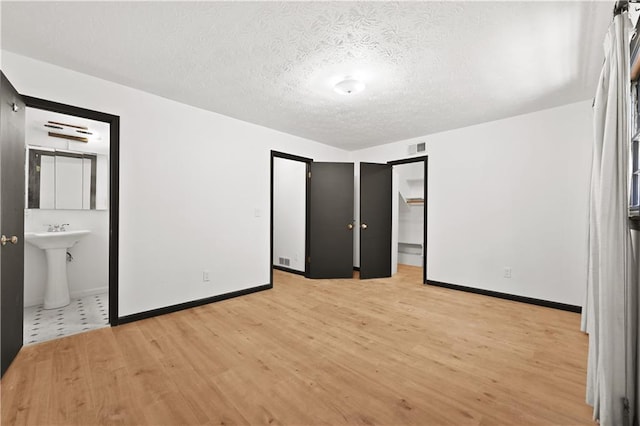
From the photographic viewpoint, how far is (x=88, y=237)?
12.4ft

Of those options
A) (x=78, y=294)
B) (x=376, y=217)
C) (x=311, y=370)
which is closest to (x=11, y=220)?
(x=78, y=294)

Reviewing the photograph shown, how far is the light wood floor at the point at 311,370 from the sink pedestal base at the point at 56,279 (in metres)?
1.22

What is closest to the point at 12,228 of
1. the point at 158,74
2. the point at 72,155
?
the point at 158,74

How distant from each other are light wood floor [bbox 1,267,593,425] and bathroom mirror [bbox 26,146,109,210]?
2.09 m

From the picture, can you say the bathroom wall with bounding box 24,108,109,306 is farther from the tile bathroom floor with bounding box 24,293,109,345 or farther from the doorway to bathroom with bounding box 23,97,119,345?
the tile bathroom floor with bounding box 24,293,109,345

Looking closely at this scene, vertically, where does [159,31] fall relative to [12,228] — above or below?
above

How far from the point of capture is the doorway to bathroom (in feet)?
9.10

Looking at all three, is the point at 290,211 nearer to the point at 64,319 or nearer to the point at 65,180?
the point at 65,180

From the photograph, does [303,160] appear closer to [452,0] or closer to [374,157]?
[374,157]

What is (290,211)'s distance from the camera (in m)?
5.39

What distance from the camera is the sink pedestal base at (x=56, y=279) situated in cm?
322

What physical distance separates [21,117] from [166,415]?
8.63ft

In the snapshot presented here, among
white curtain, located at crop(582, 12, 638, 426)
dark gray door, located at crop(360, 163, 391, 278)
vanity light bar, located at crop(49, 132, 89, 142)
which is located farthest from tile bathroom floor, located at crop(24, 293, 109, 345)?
white curtain, located at crop(582, 12, 638, 426)

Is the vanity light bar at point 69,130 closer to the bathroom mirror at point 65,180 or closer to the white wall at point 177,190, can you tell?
the bathroom mirror at point 65,180
